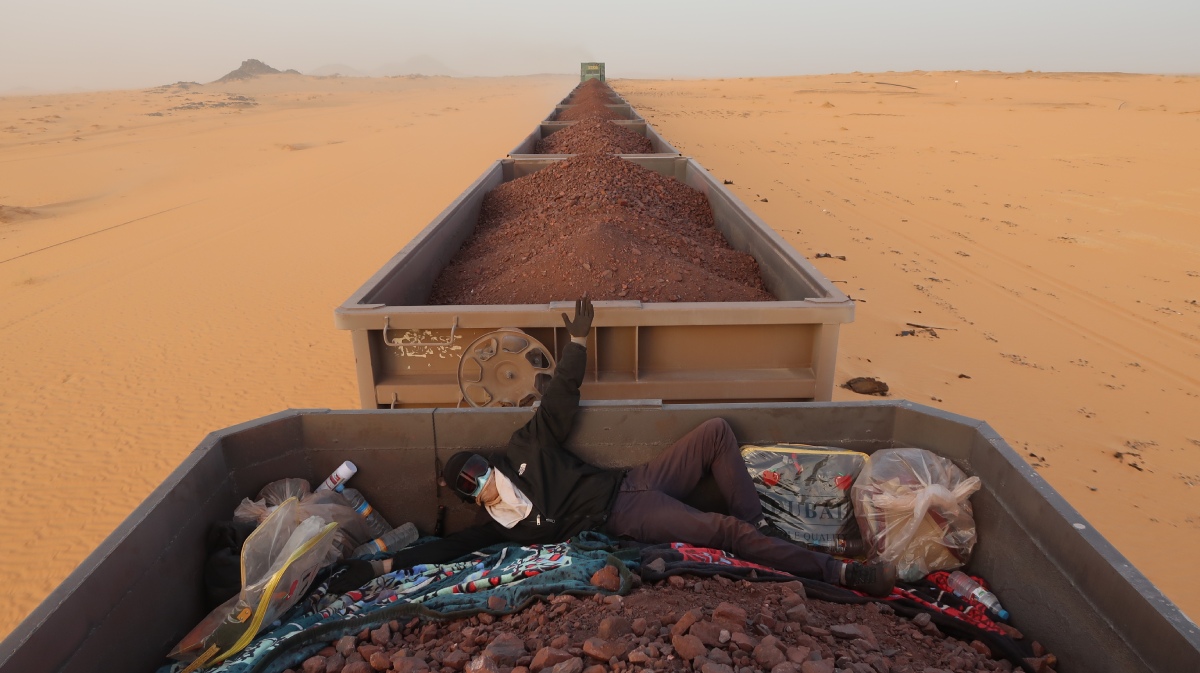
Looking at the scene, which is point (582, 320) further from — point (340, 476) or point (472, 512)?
point (340, 476)

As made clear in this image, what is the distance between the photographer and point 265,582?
241 cm

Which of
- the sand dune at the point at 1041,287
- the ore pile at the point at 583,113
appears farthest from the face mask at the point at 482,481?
the ore pile at the point at 583,113

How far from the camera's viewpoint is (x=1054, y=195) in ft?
38.6

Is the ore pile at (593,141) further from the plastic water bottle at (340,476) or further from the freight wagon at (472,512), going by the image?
the plastic water bottle at (340,476)

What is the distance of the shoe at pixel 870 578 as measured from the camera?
2.64 meters

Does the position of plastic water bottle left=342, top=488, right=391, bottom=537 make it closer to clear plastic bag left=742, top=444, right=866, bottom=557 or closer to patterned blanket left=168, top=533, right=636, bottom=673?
patterned blanket left=168, top=533, right=636, bottom=673

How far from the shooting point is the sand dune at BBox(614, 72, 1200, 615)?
426 centimetres

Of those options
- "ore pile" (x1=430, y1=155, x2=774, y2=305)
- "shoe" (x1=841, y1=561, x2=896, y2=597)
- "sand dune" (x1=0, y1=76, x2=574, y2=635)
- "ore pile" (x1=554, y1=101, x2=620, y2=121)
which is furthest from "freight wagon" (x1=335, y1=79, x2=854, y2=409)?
"ore pile" (x1=554, y1=101, x2=620, y2=121)

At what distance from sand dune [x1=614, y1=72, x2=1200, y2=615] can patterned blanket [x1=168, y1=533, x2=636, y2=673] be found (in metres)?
2.86

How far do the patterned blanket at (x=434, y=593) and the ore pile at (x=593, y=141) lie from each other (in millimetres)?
6748

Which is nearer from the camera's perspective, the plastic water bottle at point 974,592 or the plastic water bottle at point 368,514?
the plastic water bottle at point 974,592

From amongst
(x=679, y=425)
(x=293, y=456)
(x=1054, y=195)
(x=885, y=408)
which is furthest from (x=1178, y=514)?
(x=1054, y=195)

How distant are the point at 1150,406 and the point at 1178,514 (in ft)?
4.86

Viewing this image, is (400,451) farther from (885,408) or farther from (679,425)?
(885,408)
